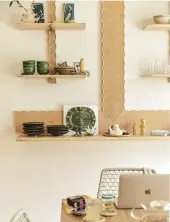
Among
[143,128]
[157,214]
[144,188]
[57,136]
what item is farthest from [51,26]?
[157,214]

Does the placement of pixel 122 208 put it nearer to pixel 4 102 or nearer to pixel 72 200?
pixel 72 200

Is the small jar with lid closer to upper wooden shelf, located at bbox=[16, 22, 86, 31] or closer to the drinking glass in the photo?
the drinking glass

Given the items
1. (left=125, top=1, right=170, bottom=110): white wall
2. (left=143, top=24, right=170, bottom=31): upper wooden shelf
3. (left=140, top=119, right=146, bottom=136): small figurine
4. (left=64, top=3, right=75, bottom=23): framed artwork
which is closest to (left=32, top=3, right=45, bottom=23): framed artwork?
(left=64, top=3, right=75, bottom=23): framed artwork

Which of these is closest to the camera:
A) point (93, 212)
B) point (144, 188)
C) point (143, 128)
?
point (93, 212)

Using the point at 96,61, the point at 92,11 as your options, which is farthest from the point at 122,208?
the point at 92,11

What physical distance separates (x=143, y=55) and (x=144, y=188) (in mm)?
1811

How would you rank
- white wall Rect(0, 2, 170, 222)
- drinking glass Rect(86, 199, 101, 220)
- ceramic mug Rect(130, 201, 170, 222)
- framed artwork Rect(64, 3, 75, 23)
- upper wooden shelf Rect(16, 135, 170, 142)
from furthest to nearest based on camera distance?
white wall Rect(0, 2, 170, 222)
framed artwork Rect(64, 3, 75, 23)
upper wooden shelf Rect(16, 135, 170, 142)
drinking glass Rect(86, 199, 101, 220)
ceramic mug Rect(130, 201, 170, 222)

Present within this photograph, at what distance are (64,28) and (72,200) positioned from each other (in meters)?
1.90

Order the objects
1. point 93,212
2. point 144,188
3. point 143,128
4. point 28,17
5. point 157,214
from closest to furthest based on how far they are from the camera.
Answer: point 157,214 → point 93,212 → point 144,188 → point 28,17 → point 143,128

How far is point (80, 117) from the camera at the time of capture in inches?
166

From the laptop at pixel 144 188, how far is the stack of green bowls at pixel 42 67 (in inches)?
63.5

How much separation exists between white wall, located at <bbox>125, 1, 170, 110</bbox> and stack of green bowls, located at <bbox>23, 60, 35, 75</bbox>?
93 centimetres

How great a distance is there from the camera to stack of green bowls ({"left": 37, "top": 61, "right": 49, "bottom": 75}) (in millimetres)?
4023

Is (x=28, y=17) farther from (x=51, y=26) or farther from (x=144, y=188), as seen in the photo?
(x=144, y=188)
